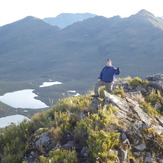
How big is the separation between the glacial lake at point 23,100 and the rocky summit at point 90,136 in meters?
124

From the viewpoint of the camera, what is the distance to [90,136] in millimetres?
7699

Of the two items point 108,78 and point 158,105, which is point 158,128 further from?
point 108,78

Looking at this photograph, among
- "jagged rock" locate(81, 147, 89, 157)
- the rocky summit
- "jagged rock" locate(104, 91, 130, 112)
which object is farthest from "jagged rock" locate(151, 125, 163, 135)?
"jagged rock" locate(81, 147, 89, 157)

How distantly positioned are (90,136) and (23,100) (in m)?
151

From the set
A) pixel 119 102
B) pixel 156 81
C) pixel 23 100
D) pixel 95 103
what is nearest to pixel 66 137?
pixel 95 103

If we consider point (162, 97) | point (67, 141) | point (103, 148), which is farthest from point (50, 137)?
point (162, 97)

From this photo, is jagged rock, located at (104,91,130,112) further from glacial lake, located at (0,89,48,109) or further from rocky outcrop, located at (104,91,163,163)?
glacial lake, located at (0,89,48,109)

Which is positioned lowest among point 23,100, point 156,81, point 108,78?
point 23,100

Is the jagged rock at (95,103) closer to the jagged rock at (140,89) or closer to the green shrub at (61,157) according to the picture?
the green shrub at (61,157)

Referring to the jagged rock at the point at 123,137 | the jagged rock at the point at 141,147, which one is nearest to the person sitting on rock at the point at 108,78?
the jagged rock at the point at 123,137

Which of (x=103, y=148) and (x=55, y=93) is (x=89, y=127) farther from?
(x=55, y=93)

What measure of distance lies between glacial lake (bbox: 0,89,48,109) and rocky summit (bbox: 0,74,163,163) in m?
124

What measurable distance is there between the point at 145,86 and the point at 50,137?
23.9 ft

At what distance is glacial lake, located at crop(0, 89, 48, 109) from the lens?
13448cm
